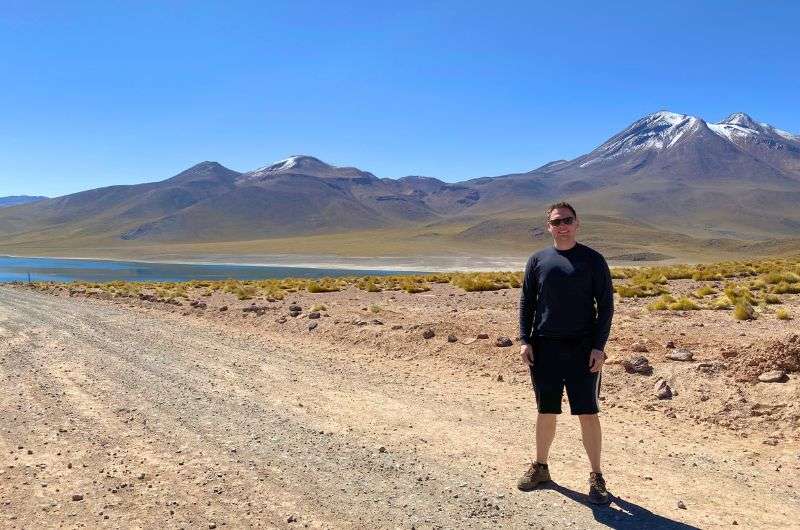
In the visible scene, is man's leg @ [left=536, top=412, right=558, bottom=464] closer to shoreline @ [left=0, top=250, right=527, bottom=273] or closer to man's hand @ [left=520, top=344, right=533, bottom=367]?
man's hand @ [left=520, top=344, right=533, bottom=367]

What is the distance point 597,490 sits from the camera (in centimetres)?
491

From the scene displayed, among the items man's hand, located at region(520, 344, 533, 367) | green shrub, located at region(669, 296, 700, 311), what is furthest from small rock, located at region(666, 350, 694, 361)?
green shrub, located at region(669, 296, 700, 311)

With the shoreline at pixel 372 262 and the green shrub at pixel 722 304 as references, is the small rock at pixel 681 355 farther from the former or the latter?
the shoreline at pixel 372 262

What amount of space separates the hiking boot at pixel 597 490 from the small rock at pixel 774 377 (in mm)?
4320

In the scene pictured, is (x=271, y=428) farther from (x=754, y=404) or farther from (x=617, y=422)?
(x=754, y=404)

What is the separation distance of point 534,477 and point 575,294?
5.21 feet

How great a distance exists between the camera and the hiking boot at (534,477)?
17.0ft

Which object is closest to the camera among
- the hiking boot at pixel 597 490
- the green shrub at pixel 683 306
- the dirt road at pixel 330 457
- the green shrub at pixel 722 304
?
the dirt road at pixel 330 457

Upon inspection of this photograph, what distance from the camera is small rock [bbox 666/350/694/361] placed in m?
9.36

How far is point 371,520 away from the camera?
464 centimetres

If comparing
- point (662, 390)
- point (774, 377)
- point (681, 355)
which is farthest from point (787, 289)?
point (662, 390)

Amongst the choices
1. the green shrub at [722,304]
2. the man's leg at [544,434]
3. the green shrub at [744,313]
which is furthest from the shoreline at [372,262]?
the man's leg at [544,434]

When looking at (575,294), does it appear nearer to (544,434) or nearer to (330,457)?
(544,434)

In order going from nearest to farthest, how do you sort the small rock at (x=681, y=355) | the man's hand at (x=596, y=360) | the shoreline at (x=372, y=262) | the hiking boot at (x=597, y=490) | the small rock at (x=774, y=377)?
1. the hiking boot at (x=597, y=490)
2. the man's hand at (x=596, y=360)
3. the small rock at (x=774, y=377)
4. the small rock at (x=681, y=355)
5. the shoreline at (x=372, y=262)
